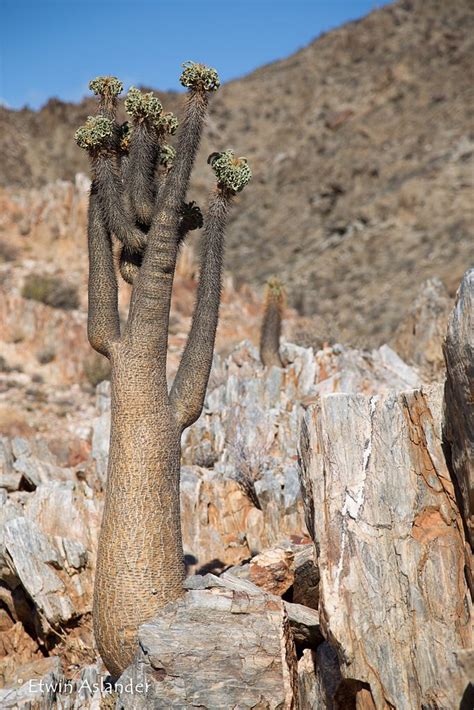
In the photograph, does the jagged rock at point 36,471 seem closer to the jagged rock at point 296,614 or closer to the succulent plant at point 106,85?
the jagged rock at point 296,614

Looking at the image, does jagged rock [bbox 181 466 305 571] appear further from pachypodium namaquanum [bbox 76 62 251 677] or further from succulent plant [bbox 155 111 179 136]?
succulent plant [bbox 155 111 179 136]

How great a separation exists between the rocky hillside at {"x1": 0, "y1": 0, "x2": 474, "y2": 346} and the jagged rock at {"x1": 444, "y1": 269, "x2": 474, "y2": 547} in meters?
11.8

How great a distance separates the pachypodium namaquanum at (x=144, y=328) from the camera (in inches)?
200

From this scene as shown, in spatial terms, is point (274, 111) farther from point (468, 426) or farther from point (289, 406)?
point (468, 426)

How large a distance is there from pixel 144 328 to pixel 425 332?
9.22 metres

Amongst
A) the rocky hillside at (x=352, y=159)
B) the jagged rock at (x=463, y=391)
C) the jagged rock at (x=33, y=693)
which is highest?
the rocky hillside at (x=352, y=159)

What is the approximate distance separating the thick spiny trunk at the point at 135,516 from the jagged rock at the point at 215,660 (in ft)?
1.63


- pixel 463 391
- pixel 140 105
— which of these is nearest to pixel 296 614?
pixel 463 391

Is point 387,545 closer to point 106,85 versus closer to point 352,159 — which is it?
point 106,85

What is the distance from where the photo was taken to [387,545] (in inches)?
164

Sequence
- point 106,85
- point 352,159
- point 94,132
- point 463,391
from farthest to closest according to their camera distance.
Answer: point 352,159
point 106,85
point 94,132
point 463,391

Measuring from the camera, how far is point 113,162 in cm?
544

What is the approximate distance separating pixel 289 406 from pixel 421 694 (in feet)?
20.5

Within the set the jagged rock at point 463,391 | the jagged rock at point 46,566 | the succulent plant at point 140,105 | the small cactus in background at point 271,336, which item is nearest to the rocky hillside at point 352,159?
the small cactus in background at point 271,336
